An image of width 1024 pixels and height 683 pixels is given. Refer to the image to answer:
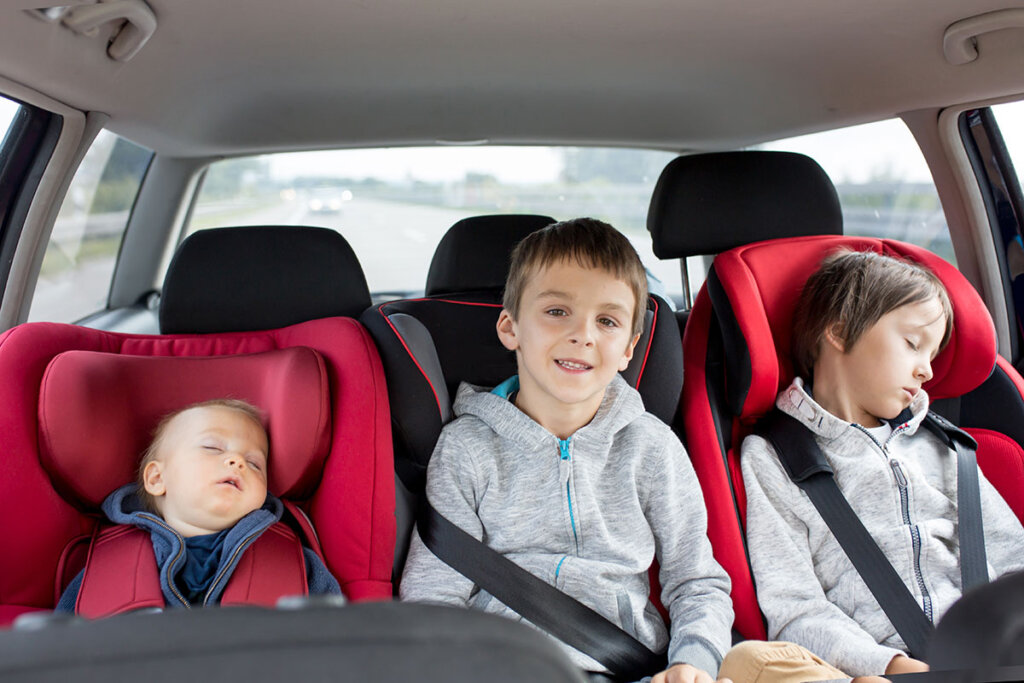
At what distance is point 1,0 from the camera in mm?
1589

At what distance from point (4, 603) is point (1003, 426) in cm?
236

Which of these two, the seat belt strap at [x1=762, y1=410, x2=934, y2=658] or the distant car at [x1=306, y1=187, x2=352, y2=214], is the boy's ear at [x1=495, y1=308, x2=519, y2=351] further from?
the distant car at [x1=306, y1=187, x2=352, y2=214]

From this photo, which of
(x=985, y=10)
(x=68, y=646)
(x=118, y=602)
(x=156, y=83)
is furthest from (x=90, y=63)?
(x=985, y=10)

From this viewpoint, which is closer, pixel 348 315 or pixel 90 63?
pixel 90 63

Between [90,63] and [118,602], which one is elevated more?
[90,63]

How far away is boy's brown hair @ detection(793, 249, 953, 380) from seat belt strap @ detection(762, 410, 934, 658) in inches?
9.1

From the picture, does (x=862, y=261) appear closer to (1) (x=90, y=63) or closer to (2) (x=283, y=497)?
(2) (x=283, y=497)

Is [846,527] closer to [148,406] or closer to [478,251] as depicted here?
[478,251]

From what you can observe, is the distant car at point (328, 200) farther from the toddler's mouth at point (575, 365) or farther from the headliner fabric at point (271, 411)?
the toddler's mouth at point (575, 365)

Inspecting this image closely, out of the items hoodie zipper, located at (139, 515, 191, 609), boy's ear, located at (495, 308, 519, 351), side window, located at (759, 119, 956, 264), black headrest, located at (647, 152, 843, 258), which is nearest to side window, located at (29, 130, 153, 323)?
hoodie zipper, located at (139, 515, 191, 609)

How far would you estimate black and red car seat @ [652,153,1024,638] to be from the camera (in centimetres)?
203

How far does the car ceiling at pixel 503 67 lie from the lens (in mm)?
1883

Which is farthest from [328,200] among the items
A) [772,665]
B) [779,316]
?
[772,665]

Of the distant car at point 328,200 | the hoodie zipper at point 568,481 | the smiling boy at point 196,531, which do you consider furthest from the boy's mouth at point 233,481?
the distant car at point 328,200
